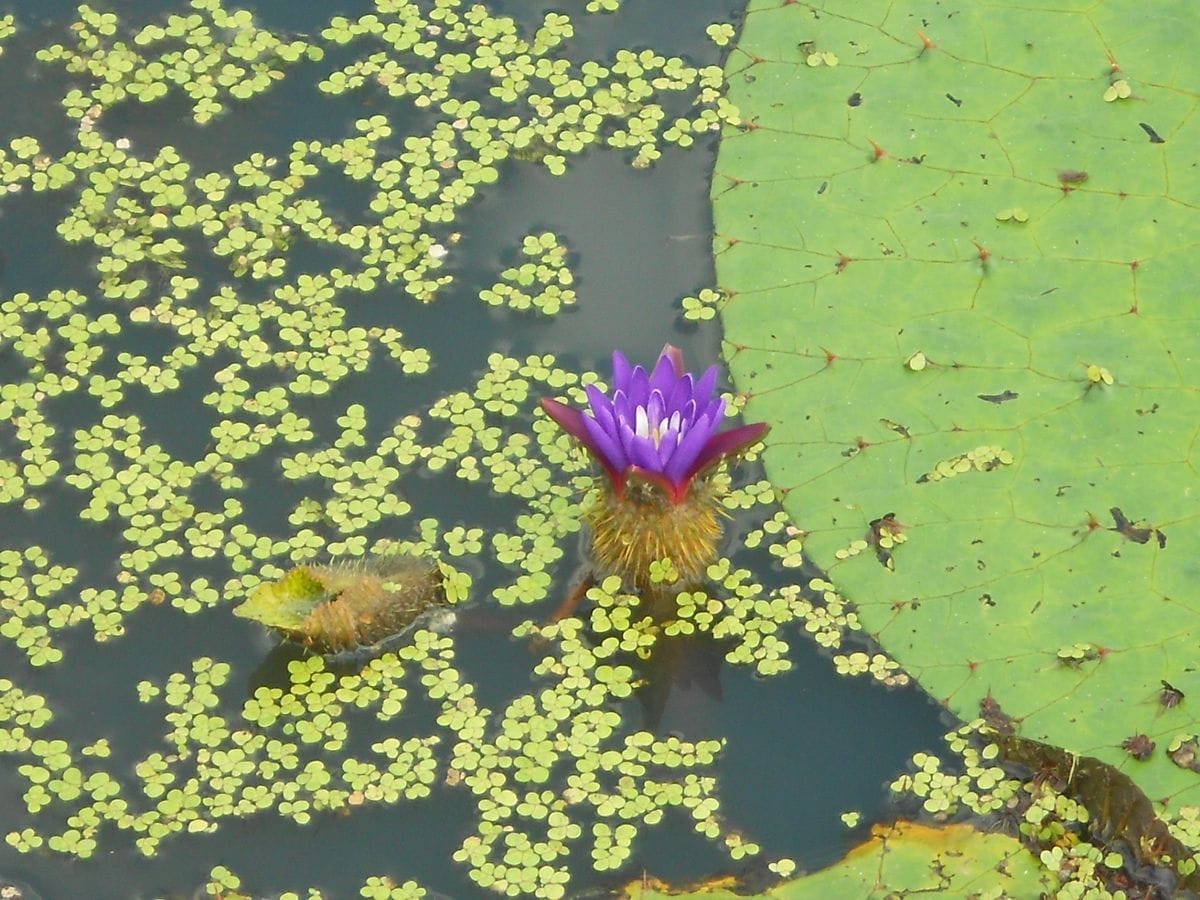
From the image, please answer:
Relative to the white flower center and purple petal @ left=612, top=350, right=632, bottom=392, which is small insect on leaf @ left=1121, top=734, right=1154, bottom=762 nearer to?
the white flower center

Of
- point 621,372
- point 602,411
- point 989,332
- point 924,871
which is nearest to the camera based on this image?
point 924,871

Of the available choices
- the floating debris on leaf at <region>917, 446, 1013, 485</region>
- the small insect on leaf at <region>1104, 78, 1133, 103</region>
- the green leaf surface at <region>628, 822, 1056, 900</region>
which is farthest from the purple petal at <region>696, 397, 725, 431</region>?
the small insect on leaf at <region>1104, 78, 1133, 103</region>

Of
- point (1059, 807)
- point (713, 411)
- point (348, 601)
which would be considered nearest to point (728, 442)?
point (713, 411)

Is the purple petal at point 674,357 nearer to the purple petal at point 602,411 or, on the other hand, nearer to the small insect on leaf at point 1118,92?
the purple petal at point 602,411

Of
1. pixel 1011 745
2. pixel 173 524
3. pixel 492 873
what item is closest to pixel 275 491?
pixel 173 524

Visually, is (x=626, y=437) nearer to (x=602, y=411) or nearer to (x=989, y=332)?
(x=602, y=411)

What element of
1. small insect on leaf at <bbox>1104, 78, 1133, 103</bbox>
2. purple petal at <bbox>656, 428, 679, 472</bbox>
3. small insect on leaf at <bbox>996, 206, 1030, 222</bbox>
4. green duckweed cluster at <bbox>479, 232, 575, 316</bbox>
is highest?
small insect on leaf at <bbox>1104, 78, 1133, 103</bbox>

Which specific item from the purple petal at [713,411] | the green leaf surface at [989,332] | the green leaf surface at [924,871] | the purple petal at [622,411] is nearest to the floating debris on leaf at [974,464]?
the green leaf surface at [989,332]
